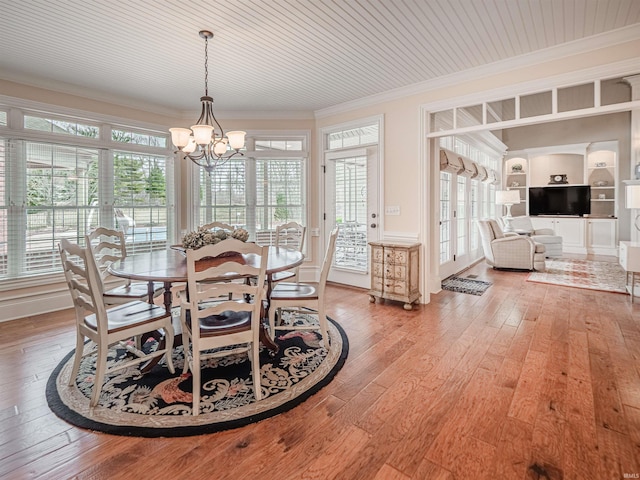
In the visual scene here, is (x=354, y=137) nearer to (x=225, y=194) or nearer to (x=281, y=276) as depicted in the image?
(x=225, y=194)

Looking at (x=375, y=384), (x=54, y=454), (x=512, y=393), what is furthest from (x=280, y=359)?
(x=512, y=393)

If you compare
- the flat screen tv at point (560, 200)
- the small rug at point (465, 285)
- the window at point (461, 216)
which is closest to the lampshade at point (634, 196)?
the small rug at point (465, 285)

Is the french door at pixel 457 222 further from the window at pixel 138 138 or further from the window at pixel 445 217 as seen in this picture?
the window at pixel 138 138

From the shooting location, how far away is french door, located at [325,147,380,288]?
15.9ft

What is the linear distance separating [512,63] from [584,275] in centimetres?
420

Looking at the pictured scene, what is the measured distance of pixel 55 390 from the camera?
2240mm

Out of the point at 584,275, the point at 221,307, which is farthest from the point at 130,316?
the point at 584,275

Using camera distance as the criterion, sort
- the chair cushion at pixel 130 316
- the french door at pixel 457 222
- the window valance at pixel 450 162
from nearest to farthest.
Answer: the chair cushion at pixel 130 316, the window valance at pixel 450 162, the french door at pixel 457 222

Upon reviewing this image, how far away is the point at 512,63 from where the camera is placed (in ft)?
11.5

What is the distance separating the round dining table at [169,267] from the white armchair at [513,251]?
15.7 ft

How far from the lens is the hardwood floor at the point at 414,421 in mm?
1569

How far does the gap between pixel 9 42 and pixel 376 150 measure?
4133mm

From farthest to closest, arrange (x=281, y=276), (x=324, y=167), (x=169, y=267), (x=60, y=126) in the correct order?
(x=324, y=167) < (x=60, y=126) < (x=281, y=276) < (x=169, y=267)

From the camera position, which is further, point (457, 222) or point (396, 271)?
point (457, 222)
